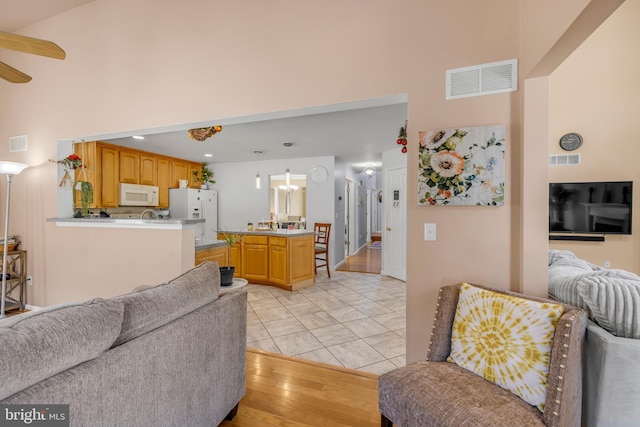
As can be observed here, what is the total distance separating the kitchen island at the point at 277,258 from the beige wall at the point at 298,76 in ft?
6.69

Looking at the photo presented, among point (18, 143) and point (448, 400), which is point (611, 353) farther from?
point (18, 143)

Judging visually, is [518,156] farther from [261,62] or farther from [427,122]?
[261,62]

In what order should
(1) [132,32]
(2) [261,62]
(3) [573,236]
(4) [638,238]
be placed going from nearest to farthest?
(2) [261,62] → (1) [132,32] → (4) [638,238] → (3) [573,236]

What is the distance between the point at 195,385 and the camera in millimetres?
1353

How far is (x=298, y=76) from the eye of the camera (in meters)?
2.22

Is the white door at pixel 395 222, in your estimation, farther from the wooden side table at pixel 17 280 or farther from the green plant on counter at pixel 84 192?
the wooden side table at pixel 17 280

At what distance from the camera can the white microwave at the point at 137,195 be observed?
16.8 feet

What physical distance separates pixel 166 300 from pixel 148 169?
5.36 meters

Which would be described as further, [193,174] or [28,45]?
[193,174]

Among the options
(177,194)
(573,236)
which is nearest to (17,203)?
(177,194)

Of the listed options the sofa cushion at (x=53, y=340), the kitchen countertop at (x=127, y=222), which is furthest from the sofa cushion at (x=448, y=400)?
Result: the kitchen countertop at (x=127, y=222)

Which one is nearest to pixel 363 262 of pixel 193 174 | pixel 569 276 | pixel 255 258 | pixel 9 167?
pixel 255 258

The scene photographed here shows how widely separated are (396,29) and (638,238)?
403cm

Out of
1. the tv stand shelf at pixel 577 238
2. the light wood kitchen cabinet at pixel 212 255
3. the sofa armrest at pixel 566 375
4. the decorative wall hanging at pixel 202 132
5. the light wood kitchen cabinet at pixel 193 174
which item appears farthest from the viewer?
the light wood kitchen cabinet at pixel 193 174
